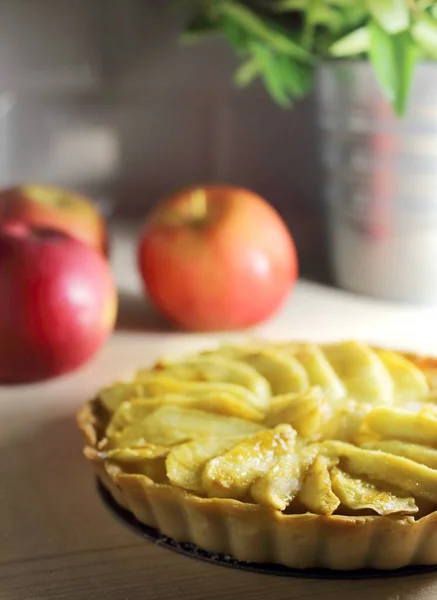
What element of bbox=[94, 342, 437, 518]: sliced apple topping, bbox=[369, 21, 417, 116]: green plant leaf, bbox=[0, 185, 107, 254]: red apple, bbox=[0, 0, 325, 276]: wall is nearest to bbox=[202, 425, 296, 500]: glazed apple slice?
bbox=[94, 342, 437, 518]: sliced apple topping

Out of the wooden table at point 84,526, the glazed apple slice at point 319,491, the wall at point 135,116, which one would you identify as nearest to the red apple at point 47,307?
the wooden table at point 84,526

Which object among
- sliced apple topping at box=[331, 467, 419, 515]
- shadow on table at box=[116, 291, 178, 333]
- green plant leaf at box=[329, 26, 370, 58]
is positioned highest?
green plant leaf at box=[329, 26, 370, 58]

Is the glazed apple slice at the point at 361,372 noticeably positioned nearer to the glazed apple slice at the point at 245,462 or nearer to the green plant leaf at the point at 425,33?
the glazed apple slice at the point at 245,462

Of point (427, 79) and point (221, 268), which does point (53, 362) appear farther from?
point (427, 79)

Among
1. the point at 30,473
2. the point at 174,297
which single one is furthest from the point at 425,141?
the point at 30,473

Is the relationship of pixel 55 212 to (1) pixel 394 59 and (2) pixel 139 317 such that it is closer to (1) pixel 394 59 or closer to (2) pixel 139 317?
(2) pixel 139 317

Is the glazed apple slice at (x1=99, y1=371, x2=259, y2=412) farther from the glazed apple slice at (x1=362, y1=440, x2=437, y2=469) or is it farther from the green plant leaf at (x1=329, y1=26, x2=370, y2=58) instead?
the green plant leaf at (x1=329, y1=26, x2=370, y2=58)
